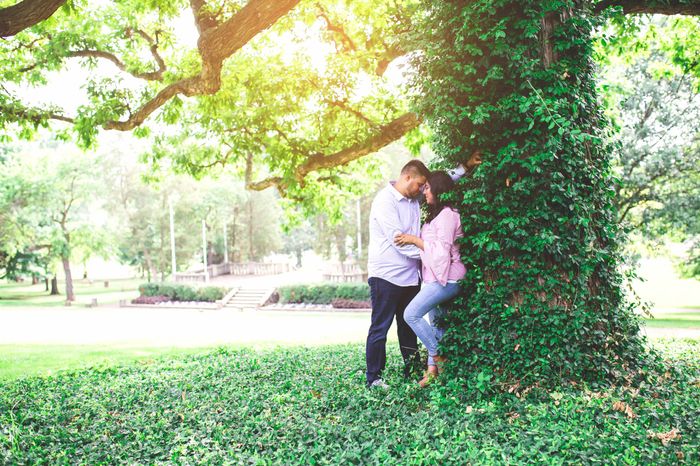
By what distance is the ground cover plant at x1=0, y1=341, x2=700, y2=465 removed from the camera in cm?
339

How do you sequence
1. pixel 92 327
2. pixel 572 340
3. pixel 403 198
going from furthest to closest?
pixel 92 327, pixel 403 198, pixel 572 340

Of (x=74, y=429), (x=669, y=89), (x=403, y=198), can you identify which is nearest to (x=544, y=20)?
(x=403, y=198)

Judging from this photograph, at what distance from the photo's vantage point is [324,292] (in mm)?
28906

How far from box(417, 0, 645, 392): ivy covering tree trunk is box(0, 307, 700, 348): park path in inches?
401

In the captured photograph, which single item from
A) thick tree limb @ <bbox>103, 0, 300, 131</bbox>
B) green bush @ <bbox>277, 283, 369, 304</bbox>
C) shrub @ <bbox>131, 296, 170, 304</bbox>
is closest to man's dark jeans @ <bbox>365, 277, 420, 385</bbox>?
thick tree limb @ <bbox>103, 0, 300, 131</bbox>

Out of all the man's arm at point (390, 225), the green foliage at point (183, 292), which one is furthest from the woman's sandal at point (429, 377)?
the green foliage at point (183, 292)

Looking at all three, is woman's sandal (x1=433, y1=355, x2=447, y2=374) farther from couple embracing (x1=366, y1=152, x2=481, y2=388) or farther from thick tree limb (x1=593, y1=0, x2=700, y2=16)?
thick tree limb (x1=593, y1=0, x2=700, y2=16)

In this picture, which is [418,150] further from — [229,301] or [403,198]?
[229,301]

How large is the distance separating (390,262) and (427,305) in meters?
0.60

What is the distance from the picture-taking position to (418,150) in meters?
11.4

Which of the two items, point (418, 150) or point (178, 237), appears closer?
point (418, 150)

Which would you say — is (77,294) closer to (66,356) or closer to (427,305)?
(66,356)

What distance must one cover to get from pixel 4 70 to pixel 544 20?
403 inches

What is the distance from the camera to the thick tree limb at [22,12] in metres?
4.79
